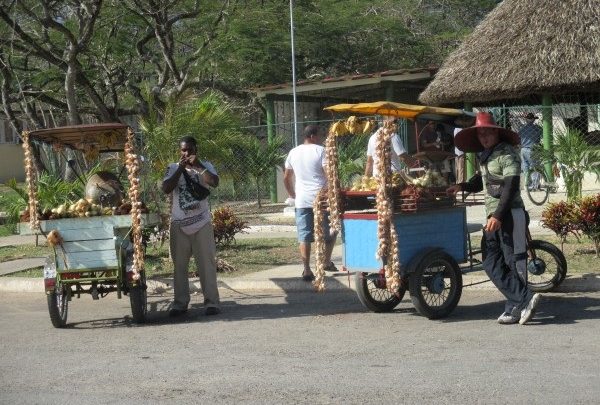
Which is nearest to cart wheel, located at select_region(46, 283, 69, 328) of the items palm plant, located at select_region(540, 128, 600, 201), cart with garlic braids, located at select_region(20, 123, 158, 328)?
cart with garlic braids, located at select_region(20, 123, 158, 328)

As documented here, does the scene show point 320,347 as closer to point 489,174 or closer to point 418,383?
point 418,383

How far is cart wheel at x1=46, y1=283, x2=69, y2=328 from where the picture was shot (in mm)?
9844

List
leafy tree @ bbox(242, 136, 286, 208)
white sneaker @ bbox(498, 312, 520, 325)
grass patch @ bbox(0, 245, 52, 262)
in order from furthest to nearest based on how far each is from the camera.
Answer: leafy tree @ bbox(242, 136, 286, 208) → grass patch @ bbox(0, 245, 52, 262) → white sneaker @ bbox(498, 312, 520, 325)

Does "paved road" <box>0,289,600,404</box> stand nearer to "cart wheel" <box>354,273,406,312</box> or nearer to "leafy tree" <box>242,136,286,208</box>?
"cart wheel" <box>354,273,406,312</box>

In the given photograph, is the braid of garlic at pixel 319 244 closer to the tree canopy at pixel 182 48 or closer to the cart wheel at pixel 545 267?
the cart wheel at pixel 545 267

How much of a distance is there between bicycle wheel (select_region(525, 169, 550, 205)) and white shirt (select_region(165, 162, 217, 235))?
9.89 meters

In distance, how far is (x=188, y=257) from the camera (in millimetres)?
10531

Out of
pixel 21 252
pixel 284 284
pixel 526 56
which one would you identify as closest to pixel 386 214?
pixel 284 284

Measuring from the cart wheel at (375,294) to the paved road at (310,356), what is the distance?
139 millimetres

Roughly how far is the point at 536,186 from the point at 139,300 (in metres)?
10.9

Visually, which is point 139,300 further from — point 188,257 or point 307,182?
point 307,182

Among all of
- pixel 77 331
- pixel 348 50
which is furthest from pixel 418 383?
pixel 348 50

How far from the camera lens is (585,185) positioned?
18.9 m

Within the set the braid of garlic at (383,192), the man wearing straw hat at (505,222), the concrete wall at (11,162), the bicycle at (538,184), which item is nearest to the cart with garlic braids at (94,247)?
the braid of garlic at (383,192)
